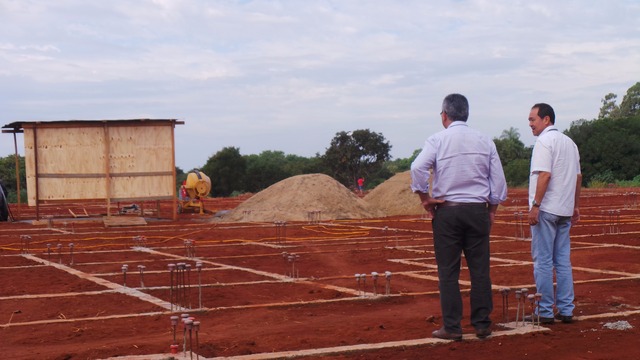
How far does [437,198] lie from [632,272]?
5.39 meters

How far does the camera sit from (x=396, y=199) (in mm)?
30094

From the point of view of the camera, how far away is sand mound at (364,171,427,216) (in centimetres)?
2943

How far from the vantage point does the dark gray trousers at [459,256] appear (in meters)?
6.52

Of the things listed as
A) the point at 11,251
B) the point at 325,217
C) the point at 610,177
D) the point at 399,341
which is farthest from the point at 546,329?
the point at 610,177

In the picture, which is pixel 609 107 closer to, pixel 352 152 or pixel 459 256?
pixel 352 152

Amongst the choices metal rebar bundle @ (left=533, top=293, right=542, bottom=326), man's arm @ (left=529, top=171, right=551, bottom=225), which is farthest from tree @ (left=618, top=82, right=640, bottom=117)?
metal rebar bundle @ (left=533, top=293, right=542, bottom=326)

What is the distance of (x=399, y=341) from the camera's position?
253 inches

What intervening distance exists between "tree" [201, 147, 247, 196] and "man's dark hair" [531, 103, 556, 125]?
165ft

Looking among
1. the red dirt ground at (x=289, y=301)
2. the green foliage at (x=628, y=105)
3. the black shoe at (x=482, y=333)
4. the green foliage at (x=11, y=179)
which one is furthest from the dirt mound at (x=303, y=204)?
the green foliage at (x=628, y=105)

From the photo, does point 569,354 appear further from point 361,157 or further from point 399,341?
point 361,157

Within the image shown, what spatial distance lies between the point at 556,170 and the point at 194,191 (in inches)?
958

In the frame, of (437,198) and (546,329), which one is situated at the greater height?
(437,198)

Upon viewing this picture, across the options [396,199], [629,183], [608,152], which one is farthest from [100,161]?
[608,152]

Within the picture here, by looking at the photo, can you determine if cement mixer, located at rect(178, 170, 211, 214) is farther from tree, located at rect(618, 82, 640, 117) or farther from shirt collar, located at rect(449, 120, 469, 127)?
tree, located at rect(618, 82, 640, 117)
